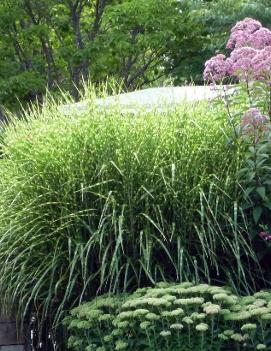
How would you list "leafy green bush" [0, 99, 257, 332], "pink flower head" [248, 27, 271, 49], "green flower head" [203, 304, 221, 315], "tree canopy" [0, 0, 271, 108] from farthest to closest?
"tree canopy" [0, 0, 271, 108], "pink flower head" [248, 27, 271, 49], "leafy green bush" [0, 99, 257, 332], "green flower head" [203, 304, 221, 315]

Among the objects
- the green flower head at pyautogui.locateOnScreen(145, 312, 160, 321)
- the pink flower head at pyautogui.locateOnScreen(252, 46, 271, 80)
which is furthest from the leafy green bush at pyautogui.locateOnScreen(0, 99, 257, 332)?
the green flower head at pyautogui.locateOnScreen(145, 312, 160, 321)

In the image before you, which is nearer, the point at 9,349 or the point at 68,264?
the point at 68,264

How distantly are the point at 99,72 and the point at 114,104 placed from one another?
27.7 feet

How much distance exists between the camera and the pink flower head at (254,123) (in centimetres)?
486

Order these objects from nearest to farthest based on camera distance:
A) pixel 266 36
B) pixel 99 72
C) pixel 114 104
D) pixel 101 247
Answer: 1. pixel 101 247
2. pixel 266 36
3. pixel 114 104
4. pixel 99 72

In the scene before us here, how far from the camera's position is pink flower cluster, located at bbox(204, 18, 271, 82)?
16.1 feet

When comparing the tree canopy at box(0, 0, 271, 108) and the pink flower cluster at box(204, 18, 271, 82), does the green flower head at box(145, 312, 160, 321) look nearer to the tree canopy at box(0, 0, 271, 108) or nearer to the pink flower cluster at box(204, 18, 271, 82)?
the pink flower cluster at box(204, 18, 271, 82)

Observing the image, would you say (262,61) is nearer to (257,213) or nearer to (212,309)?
(257,213)

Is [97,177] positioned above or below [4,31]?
below

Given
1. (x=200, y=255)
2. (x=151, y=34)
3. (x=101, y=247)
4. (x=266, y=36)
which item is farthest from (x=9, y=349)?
(x=151, y=34)

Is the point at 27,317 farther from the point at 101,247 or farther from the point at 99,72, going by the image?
the point at 99,72

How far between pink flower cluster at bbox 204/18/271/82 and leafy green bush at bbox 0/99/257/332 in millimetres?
402

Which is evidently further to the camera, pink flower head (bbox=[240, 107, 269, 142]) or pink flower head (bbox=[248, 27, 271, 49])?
pink flower head (bbox=[248, 27, 271, 49])

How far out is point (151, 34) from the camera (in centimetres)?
1295
